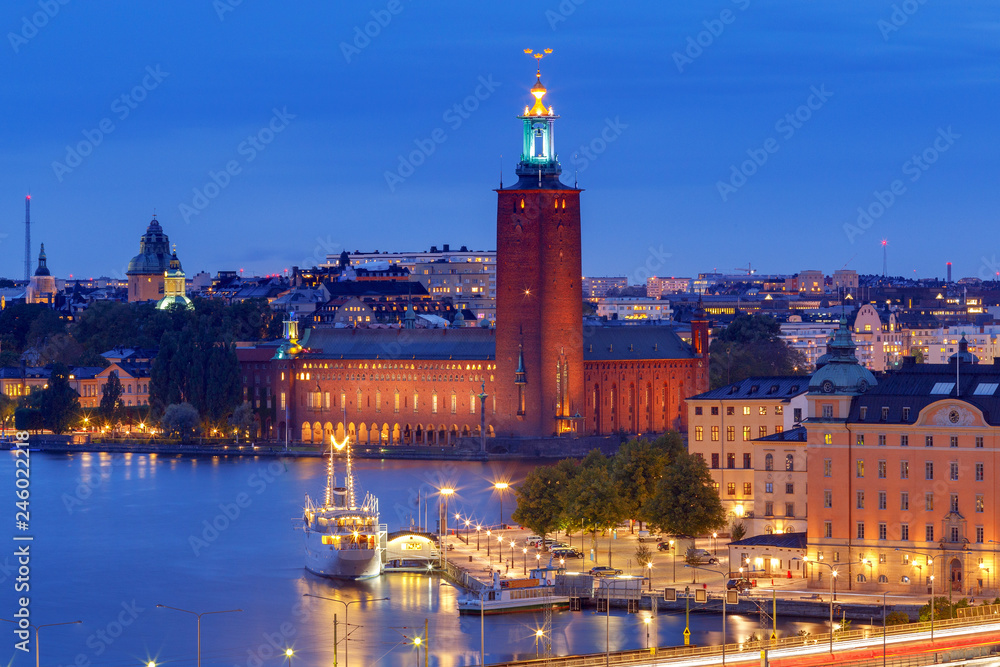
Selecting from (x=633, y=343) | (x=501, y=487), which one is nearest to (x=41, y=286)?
(x=633, y=343)

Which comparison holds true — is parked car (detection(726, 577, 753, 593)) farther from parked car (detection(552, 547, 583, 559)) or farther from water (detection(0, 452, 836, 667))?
parked car (detection(552, 547, 583, 559))

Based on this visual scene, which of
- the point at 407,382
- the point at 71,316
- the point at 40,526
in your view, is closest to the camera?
the point at 40,526

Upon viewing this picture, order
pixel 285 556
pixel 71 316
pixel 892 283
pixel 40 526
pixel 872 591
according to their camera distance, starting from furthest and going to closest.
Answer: pixel 892 283, pixel 71 316, pixel 40 526, pixel 285 556, pixel 872 591

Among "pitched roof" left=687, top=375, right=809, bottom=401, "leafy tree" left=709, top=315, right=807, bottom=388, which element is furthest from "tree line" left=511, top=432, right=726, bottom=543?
"leafy tree" left=709, top=315, right=807, bottom=388

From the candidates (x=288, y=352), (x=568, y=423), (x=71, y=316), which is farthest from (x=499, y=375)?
(x=71, y=316)

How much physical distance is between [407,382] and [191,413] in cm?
787

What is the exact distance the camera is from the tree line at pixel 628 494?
46.1 metres

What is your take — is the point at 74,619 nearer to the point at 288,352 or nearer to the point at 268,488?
the point at 268,488

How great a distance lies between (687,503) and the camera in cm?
4606

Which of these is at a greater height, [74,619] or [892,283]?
[892,283]

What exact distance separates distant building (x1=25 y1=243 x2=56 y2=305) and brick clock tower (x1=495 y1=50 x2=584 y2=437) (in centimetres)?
7664

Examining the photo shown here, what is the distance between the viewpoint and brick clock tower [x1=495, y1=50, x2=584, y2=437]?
73125 millimetres

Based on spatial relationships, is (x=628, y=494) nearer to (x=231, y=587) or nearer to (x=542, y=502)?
(x=542, y=502)

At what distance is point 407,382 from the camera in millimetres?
81188
